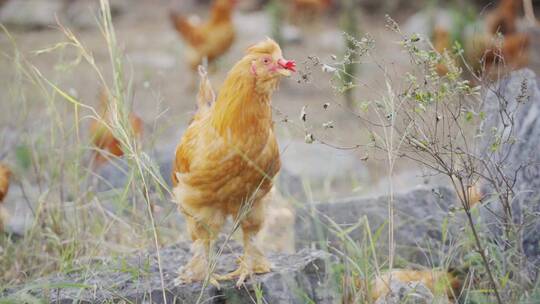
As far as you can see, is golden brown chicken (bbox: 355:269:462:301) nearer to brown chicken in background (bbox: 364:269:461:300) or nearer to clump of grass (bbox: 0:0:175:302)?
brown chicken in background (bbox: 364:269:461:300)

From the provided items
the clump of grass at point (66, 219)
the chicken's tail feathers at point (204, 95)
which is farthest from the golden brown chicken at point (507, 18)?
the chicken's tail feathers at point (204, 95)

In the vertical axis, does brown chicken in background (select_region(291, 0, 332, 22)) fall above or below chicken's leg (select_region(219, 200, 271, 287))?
above

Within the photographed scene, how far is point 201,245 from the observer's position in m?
3.36

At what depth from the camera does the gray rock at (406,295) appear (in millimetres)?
2975

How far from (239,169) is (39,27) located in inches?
339

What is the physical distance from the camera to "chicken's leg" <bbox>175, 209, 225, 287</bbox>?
3.24m

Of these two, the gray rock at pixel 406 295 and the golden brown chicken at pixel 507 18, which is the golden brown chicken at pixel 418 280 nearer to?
the gray rock at pixel 406 295

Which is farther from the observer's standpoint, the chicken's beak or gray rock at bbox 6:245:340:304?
gray rock at bbox 6:245:340:304

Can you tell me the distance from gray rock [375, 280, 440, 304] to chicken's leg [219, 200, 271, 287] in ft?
1.83

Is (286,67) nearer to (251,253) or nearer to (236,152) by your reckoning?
(236,152)

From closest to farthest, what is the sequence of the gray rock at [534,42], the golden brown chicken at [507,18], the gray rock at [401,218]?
the gray rock at [401,218] → the gray rock at [534,42] → the golden brown chicken at [507,18]

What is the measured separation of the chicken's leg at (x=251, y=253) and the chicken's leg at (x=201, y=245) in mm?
87

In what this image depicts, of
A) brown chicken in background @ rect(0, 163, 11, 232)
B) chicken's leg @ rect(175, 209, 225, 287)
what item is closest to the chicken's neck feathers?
chicken's leg @ rect(175, 209, 225, 287)

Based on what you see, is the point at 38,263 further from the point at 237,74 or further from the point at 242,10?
the point at 242,10
